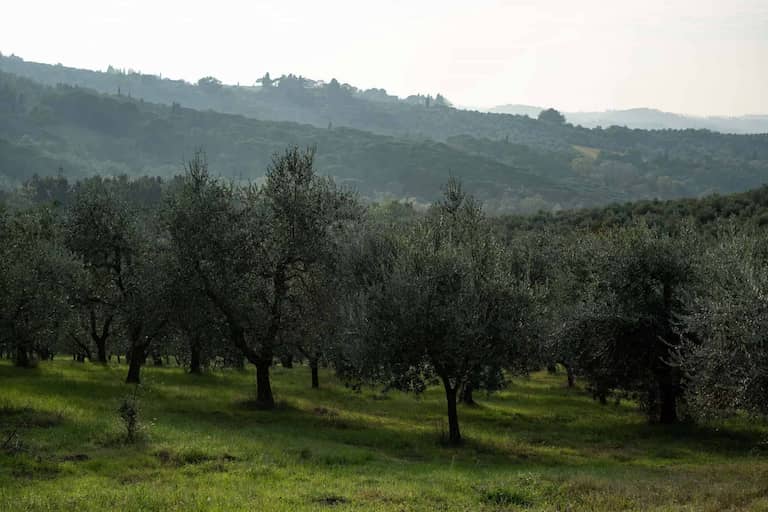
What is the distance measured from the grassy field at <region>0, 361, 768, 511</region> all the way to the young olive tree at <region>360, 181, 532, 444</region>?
3.33 m

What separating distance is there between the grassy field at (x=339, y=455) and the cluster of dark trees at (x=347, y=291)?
262 centimetres

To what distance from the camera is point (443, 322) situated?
28484 millimetres

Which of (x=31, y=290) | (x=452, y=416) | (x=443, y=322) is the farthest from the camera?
(x=31, y=290)

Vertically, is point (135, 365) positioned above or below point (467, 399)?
above

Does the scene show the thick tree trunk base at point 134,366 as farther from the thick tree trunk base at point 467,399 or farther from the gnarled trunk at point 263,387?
the thick tree trunk base at point 467,399

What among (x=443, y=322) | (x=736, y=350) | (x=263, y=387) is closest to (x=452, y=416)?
(x=443, y=322)

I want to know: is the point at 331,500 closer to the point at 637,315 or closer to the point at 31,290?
the point at 637,315

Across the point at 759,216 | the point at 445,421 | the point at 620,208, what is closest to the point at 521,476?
the point at 445,421

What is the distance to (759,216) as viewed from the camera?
8338 cm

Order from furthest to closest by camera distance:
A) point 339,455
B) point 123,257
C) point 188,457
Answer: point 123,257, point 339,455, point 188,457

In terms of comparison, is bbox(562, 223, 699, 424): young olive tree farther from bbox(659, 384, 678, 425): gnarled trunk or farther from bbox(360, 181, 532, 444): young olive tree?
bbox(360, 181, 532, 444): young olive tree

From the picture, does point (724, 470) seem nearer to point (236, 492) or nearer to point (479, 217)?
point (236, 492)

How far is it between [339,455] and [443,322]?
7.35 m

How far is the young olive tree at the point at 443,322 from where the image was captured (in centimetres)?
2853
